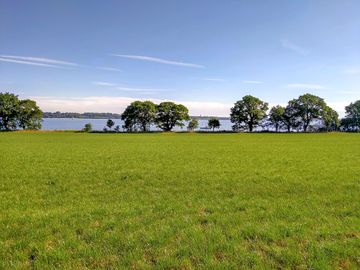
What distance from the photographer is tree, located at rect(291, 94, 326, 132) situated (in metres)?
118

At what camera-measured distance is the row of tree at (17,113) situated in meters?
105

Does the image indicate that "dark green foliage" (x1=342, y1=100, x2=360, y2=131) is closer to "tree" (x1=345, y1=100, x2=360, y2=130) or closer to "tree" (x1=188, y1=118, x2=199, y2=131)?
"tree" (x1=345, y1=100, x2=360, y2=130)

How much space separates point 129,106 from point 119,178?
10523cm

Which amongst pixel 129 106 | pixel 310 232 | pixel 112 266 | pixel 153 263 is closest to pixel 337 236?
pixel 310 232

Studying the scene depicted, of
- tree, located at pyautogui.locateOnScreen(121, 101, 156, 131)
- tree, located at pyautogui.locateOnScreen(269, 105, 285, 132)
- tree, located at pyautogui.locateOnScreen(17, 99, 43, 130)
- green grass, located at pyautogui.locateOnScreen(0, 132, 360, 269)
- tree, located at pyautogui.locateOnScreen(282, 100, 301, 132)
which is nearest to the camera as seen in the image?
green grass, located at pyautogui.locateOnScreen(0, 132, 360, 269)

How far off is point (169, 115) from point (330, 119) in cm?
6139

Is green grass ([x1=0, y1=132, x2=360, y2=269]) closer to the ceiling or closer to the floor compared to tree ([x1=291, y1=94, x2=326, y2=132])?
closer to the floor

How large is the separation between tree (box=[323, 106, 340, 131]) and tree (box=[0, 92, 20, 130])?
112 m

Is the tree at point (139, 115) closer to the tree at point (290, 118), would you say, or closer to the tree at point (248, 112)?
the tree at point (248, 112)

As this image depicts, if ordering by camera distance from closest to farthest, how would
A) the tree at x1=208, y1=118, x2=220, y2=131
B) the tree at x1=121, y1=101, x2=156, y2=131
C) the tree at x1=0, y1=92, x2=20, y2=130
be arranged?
the tree at x1=0, y1=92, x2=20, y2=130 → the tree at x1=121, y1=101, x2=156, y2=131 → the tree at x1=208, y1=118, x2=220, y2=131

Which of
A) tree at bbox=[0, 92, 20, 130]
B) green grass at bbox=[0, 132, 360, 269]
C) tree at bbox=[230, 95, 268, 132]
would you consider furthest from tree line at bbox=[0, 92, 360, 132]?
green grass at bbox=[0, 132, 360, 269]

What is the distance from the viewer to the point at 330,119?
11800 centimetres

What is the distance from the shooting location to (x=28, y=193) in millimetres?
12852

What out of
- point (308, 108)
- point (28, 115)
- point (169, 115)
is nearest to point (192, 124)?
point (169, 115)
